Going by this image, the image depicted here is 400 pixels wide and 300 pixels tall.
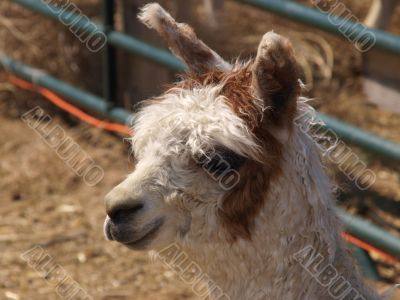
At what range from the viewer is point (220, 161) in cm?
287

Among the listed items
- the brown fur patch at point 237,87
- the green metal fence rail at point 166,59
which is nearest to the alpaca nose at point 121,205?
the brown fur patch at point 237,87

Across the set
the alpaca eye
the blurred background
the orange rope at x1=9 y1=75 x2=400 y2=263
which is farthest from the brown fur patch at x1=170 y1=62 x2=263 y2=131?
the orange rope at x1=9 y1=75 x2=400 y2=263

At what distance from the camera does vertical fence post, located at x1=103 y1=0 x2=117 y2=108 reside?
5.80m

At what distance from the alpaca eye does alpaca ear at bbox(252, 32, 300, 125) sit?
0.16 m

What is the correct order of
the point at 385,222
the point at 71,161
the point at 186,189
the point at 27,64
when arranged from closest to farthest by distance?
the point at 186,189 < the point at 385,222 < the point at 71,161 < the point at 27,64

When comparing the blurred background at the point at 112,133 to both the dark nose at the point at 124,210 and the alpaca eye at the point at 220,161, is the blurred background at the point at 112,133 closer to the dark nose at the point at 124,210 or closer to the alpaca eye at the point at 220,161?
the alpaca eye at the point at 220,161

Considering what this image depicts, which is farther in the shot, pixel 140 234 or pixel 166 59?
pixel 166 59

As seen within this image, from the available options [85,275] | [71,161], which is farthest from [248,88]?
[71,161]

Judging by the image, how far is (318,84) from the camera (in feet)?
24.1

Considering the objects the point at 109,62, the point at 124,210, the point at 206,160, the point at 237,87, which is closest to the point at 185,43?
the point at 237,87

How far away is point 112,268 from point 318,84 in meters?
3.04

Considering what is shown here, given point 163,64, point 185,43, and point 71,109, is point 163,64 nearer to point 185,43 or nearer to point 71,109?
point 71,109

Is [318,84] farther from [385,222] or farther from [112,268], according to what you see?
[112,268]

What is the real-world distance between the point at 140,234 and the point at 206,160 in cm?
31
